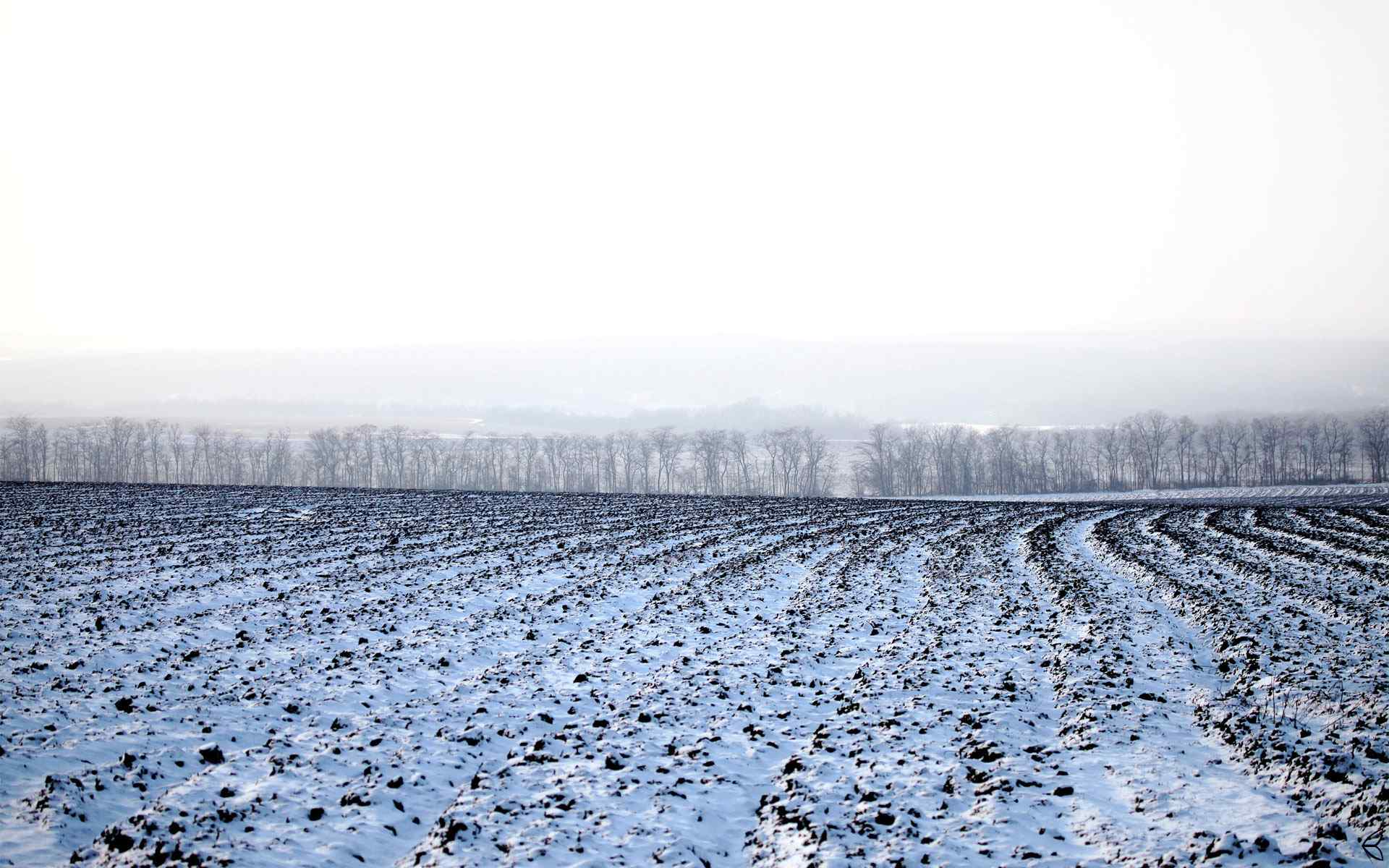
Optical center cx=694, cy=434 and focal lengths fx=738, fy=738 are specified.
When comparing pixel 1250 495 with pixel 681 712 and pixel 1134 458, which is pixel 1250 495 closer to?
pixel 1134 458

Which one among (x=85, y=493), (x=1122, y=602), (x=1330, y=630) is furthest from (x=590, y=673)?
(x=85, y=493)

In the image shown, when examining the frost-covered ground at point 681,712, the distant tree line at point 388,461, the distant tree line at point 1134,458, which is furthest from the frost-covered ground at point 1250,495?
the frost-covered ground at point 681,712

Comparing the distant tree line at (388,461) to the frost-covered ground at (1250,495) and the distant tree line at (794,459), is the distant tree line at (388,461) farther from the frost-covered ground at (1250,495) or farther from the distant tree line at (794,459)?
the frost-covered ground at (1250,495)

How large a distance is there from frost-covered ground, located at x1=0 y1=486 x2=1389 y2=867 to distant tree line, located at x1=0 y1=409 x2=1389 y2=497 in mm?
105282

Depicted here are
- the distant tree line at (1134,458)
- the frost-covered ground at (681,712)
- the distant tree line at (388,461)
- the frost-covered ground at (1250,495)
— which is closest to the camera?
the frost-covered ground at (681,712)

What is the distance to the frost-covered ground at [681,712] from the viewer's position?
7.48 m

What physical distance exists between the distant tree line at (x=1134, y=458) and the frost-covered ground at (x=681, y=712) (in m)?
105

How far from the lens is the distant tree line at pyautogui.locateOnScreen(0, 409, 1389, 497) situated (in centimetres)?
12962

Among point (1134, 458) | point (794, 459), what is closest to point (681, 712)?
point (794, 459)

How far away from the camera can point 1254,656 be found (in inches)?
524

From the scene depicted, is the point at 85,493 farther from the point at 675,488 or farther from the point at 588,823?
the point at 675,488

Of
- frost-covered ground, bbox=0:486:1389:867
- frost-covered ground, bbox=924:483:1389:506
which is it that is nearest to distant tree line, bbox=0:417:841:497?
frost-covered ground, bbox=924:483:1389:506

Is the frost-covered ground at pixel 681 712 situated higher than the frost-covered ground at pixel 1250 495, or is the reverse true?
the frost-covered ground at pixel 681 712

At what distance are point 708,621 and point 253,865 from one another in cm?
1087
